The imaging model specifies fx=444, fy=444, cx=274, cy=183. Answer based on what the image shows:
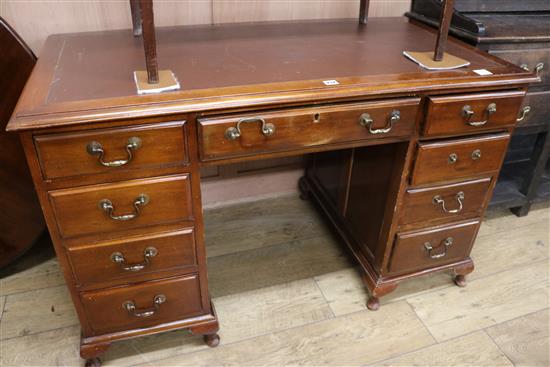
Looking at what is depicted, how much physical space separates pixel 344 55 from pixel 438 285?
96cm

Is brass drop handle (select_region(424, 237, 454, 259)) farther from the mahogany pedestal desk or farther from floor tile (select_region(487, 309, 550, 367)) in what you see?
floor tile (select_region(487, 309, 550, 367))

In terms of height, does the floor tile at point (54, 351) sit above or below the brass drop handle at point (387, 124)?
below

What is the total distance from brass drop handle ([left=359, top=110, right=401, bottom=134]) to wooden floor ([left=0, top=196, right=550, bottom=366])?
726 millimetres

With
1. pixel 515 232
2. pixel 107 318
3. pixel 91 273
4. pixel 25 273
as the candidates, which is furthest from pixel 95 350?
pixel 515 232

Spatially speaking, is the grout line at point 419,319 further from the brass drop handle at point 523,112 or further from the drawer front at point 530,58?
the drawer front at point 530,58

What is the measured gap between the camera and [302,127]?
1.10 meters

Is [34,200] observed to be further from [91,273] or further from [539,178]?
[539,178]

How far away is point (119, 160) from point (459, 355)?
1208 millimetres

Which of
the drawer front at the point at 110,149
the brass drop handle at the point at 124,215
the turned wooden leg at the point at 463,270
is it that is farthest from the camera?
the turned wooden leg at the point at 463,270

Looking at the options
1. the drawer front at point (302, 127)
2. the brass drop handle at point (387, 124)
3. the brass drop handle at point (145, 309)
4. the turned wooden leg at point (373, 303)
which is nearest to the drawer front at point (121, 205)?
the drawer front at point (302, 127)

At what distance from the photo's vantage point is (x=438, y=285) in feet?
5.59

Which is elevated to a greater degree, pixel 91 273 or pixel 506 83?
pixel 506 83

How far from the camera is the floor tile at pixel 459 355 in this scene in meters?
1.41

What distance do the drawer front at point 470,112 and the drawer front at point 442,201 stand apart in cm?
20
